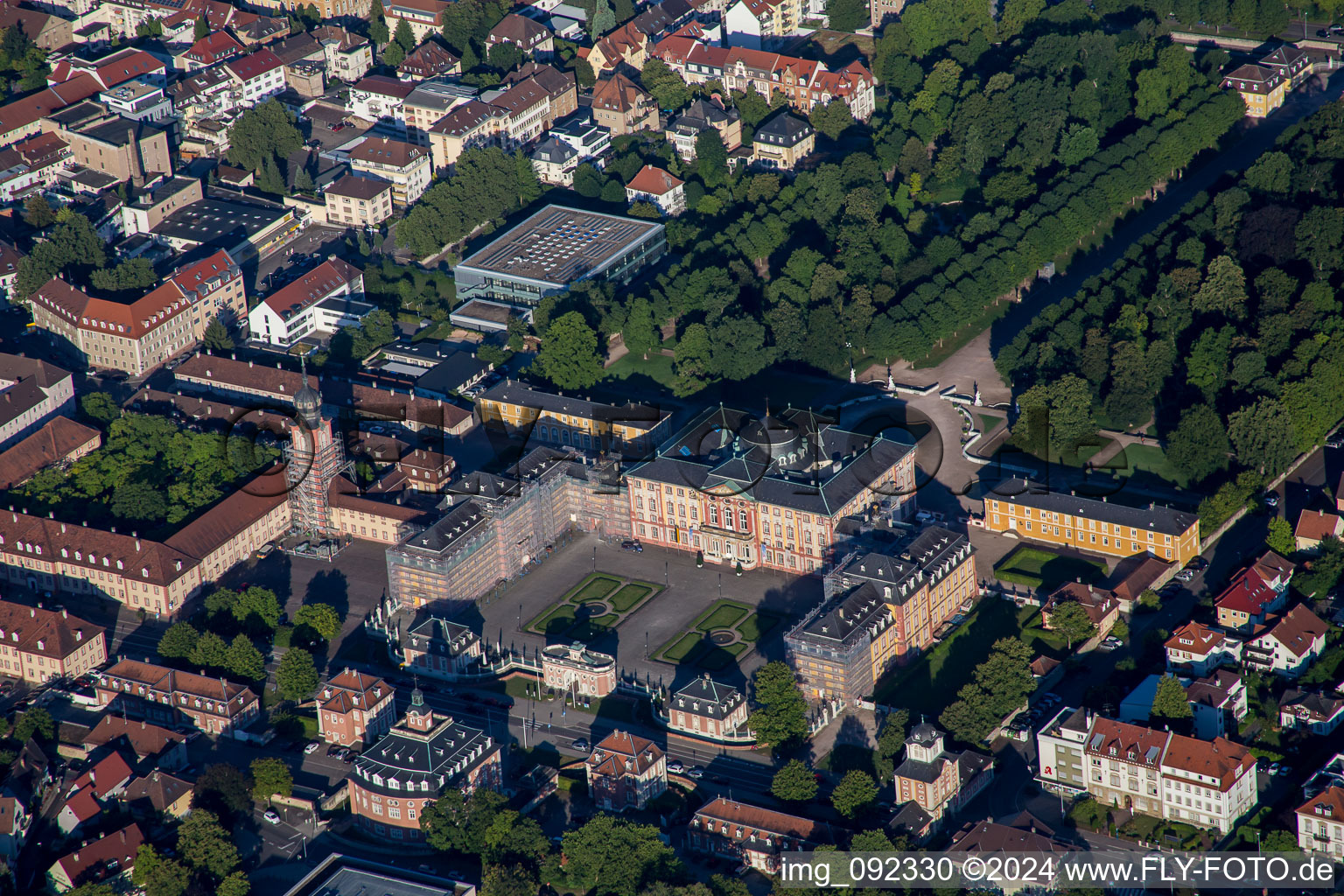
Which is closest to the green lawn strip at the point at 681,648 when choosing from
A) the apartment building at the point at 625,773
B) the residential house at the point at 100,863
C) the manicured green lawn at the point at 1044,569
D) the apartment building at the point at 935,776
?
the apartment building at the point at 625,773

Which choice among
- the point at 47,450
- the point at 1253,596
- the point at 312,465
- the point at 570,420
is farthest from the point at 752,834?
the point at 47,450

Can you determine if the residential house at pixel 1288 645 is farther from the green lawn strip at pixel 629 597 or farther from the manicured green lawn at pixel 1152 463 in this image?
the green lawn strip at pixel 629 597

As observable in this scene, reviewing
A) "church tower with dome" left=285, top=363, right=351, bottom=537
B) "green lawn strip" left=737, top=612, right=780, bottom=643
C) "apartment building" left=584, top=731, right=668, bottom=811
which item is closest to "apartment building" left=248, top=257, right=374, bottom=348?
"church tower with dome" left=285, top=363, right=351, bottom=537

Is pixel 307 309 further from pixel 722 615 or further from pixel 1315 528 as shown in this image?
pixel 1315 528

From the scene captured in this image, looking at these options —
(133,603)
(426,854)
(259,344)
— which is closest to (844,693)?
(426,854)

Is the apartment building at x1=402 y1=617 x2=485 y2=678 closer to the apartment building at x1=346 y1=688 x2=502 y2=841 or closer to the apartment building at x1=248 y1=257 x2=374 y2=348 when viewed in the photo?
the apartment building at x1=346 y1=688 x2=502 y2=841

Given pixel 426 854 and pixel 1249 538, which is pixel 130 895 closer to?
pixel 426 854
